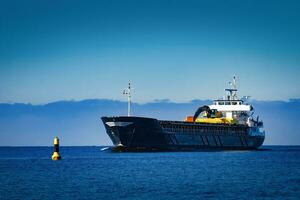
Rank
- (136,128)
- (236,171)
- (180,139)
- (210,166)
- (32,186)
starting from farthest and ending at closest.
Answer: (180,139)
(136,128)
(210,166)
(236,171)
(32,186)

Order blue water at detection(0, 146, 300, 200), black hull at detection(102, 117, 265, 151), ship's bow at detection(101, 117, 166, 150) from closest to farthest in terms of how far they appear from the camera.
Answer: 1. blue water at detection(0, 146, 300, 200)
2. ship's bow at detection(101, 117, 166, 150)
3. black hull at detection(102, 117, 265, 151)

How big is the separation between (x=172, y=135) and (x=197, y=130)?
8092 mm

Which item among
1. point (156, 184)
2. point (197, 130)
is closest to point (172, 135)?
point (197, 130)

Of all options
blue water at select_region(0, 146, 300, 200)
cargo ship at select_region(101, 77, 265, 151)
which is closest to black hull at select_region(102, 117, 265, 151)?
cargo ship at select_region(101, 77, 265, 151)

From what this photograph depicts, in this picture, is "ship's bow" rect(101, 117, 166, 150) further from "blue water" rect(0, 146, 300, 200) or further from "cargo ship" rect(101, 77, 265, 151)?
"blue water" rect(0, 146, 300, 200)

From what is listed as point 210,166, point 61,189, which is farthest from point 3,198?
point 210,166

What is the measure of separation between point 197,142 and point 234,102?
1862cm

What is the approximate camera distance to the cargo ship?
10550 cm

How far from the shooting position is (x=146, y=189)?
168 ft

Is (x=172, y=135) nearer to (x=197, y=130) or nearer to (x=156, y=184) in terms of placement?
(x=197, y=130)

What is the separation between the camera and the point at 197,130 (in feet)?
393

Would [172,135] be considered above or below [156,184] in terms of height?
above

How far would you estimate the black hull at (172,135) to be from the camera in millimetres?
105000

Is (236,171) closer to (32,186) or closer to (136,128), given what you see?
→ (32,186)
